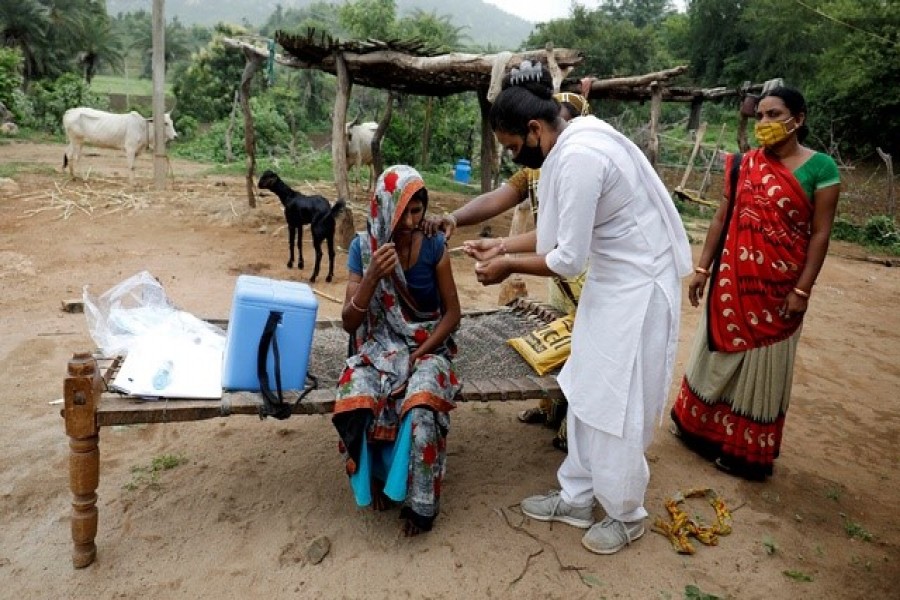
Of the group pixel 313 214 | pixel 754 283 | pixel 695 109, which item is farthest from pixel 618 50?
pixel 754 283

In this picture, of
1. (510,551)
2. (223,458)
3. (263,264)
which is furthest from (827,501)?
(263,264)

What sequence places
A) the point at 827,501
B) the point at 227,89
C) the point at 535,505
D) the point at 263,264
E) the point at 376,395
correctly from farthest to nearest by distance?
the point at 227,89 < the point at 263,264 < the point at 827,501 < the point at 535,505 < the point at 376,395

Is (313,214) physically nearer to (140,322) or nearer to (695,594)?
(140,322)

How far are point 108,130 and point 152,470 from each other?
10863mm

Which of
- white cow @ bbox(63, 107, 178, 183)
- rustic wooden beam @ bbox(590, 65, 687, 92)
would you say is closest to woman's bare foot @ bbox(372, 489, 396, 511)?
rustic wooden beam @ bbox(590, 65, 687, 92)

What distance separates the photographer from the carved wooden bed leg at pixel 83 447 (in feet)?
7.45

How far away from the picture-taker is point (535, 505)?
2785mm

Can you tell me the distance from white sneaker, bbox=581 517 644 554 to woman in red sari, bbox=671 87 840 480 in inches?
37.1

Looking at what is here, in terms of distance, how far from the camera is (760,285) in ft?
9.93

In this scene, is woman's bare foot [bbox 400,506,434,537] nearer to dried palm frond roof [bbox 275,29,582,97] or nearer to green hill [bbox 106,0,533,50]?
dried palm frond roof [bbox 275,29,582,97]

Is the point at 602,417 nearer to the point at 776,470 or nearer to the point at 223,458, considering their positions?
the point at 776,470

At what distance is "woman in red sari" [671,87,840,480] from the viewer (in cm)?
288

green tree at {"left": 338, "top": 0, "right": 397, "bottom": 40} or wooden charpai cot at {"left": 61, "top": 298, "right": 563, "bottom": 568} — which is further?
green tree at {"left": 338, "top": 0, "right": 397, "bottom": 40}

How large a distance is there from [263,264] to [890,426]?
5915mm
